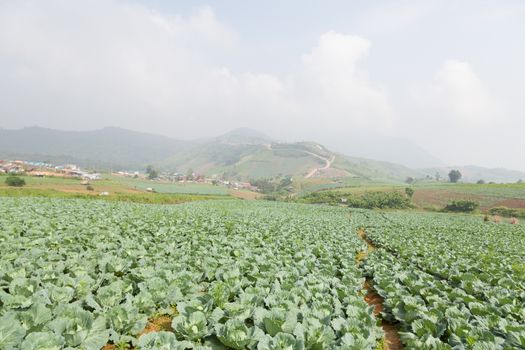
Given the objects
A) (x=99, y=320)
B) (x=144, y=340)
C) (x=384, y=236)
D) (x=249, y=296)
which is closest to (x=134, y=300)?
(x=99, y=320)

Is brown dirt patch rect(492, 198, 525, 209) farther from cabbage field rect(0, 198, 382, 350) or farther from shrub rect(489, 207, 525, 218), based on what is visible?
cabbage field rect(0, 198, 382, 350)

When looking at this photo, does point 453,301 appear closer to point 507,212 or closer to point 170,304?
point 170,304

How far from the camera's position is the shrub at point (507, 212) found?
64.0 m

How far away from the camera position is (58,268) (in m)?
7.88

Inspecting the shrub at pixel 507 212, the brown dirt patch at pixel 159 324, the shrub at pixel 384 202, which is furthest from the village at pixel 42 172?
the shrub at pixel 507 212

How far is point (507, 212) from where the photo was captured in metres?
66.6

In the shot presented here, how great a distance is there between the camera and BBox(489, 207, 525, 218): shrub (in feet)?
210

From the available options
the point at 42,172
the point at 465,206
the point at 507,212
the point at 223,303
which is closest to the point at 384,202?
the point at 465,206

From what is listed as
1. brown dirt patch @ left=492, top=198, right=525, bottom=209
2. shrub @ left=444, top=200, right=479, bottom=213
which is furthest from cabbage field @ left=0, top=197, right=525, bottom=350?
brown dirt patch @ left=492, top=198, right=525, bottom=209

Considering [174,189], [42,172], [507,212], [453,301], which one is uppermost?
[42,172]

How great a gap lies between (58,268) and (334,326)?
729 centimetres

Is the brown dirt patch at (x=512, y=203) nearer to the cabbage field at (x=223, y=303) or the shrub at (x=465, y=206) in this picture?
the shrub at (x=465, y=206)

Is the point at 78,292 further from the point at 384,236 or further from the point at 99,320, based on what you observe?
the point at 384,236

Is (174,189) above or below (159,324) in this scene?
below
